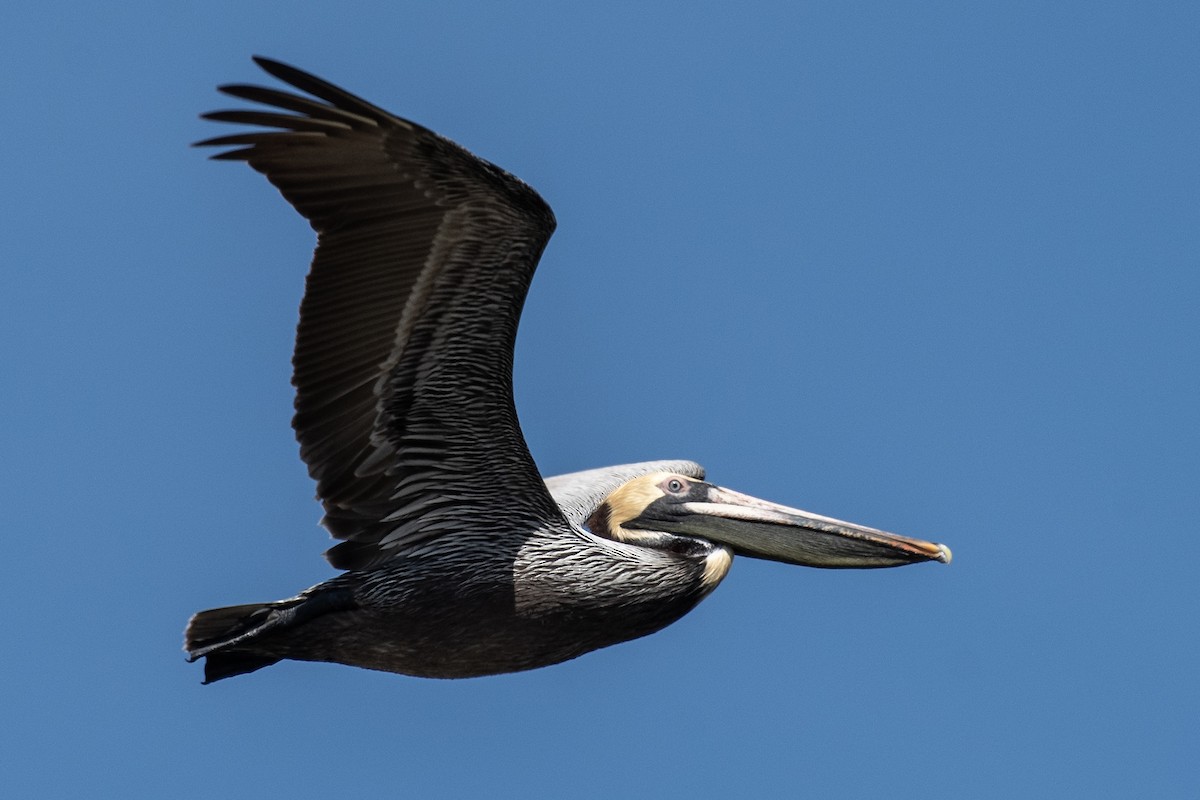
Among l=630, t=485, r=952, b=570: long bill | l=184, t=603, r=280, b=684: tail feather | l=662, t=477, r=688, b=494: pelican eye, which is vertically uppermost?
l=662, t=477, r=688, b=494: pelican eye

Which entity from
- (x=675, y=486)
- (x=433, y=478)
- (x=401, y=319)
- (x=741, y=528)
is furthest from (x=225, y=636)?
(x=741, y=528)

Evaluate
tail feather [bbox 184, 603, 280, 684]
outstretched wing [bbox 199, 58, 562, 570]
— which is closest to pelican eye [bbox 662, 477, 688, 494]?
outstretched wing [bbox 199, 58, 562, 570]

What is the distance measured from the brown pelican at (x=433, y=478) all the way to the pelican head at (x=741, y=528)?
0.07m

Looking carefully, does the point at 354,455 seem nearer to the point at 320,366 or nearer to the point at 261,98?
the point at 320,366

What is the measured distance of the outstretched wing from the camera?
9.92m

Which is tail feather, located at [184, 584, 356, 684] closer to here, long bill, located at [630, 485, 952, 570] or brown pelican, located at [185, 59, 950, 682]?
brown pelican, located at [185, 59, 950, 682]

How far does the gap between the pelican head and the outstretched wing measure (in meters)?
0.75

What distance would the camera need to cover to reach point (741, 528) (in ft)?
37.2

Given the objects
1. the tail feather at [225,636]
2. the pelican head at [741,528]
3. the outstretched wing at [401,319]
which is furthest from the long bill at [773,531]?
the tail feather at [225,636]

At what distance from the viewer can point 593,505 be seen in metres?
12.4

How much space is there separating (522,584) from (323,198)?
6.88 ft

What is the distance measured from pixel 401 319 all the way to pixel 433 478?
2.79 feet

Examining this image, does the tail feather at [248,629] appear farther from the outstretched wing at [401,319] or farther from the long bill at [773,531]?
the long bill at [773,531]

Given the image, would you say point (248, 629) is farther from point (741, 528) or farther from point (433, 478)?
point (741, 528)
